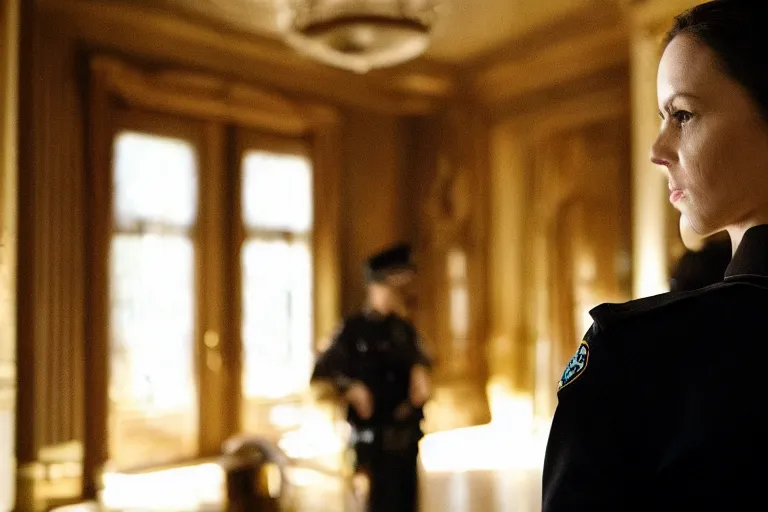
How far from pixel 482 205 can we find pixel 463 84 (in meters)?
1.32

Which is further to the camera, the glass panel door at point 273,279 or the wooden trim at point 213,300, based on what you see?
the glass panel door at point 273,279

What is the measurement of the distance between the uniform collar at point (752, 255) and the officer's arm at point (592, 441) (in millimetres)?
130

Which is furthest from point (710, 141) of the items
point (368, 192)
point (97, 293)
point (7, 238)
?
point (368, 192)

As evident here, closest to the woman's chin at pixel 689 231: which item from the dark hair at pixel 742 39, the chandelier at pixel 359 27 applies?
the dark hair at pixel 742 39

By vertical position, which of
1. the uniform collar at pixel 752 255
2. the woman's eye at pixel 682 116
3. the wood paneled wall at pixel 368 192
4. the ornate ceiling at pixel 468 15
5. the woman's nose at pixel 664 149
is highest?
the ornate ceiling at pixel 468 15

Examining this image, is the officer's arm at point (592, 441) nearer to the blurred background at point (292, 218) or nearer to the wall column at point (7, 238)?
the blurred background at point (292, 218)

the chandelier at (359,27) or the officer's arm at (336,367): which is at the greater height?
the chandelier at (359,27)

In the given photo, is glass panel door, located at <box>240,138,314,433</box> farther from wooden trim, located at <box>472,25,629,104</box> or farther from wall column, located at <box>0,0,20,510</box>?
wooden trim, located at <box>472,25,629,104</box>

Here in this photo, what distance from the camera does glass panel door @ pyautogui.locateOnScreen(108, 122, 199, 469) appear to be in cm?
509

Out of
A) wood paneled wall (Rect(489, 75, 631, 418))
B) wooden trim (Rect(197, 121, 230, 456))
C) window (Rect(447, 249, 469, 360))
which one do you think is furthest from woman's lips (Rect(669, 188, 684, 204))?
window (Rect(447, 249, 469, 360))

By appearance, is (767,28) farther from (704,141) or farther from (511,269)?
(511,269)

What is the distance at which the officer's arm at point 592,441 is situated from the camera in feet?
1.53

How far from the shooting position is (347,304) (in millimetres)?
6406

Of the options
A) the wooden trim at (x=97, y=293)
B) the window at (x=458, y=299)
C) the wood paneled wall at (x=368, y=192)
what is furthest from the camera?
the window at (x=458, y=299)
